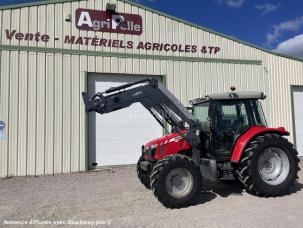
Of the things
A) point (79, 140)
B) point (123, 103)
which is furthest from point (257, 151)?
point (79, 140)

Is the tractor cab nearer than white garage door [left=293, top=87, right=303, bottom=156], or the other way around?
the tractor cab

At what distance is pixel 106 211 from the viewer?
596cm

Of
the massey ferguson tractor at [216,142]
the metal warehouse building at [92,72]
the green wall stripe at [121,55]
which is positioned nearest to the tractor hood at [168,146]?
the massey ferguson tractor at [216,142]

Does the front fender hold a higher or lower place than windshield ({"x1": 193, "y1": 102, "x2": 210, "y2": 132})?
lower

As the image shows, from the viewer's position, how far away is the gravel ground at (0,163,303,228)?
529 centimetres

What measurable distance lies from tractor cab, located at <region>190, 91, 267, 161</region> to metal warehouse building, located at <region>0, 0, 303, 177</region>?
4.89 meters

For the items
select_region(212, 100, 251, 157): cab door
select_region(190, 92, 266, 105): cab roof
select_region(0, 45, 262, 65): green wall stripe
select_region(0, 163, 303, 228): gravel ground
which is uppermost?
select_region(0, 45, 262, 65): green wall stripe

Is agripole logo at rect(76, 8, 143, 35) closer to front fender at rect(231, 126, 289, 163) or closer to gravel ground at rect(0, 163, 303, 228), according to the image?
gravel ground at rect(0, 163, 303, 228)

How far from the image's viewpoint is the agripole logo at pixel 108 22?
11.1m

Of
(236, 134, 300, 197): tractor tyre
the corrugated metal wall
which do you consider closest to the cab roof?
(236, 134, 300, 197): tractor tyre

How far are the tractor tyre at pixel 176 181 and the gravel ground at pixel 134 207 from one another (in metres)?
0.19

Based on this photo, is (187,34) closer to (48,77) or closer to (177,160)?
(48,77)

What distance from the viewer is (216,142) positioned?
6934 mm

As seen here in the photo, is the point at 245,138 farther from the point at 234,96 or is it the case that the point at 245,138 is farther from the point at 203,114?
the point at 203,114
